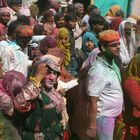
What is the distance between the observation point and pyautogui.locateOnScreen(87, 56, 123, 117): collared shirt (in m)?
6.54

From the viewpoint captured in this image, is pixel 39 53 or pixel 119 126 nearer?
pixel 119 126

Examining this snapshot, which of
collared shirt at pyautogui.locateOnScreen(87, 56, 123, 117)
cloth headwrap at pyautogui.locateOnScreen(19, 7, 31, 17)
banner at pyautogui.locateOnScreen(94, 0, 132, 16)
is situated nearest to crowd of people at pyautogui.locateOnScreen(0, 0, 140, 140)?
collared shirt at pyautogui.locateOnScreen(87, 56, 123, 117)

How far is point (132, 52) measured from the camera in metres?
10.0

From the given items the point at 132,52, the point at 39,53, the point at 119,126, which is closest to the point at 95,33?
the point at 132,52

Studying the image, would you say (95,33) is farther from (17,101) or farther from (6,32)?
(17,101)

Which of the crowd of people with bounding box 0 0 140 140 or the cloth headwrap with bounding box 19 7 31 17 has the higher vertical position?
the crowd of people with bounding box 0 0 140 140

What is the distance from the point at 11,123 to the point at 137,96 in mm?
2007

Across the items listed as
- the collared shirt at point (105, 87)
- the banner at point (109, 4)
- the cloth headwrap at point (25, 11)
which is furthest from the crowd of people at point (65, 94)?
the banner at point (109, 4)

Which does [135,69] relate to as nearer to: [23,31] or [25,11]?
[23,31]

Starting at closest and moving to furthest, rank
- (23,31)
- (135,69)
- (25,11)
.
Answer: (135,69)
(23,31)
(25,11)

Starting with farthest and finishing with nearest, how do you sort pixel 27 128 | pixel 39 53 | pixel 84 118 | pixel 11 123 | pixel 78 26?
pixel 78 26 < pixel 39 53 < pixel 84 118 < pixel 27 128 < pixel 11 123

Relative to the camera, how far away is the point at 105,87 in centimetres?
664

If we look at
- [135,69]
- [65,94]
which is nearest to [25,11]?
[65,94]

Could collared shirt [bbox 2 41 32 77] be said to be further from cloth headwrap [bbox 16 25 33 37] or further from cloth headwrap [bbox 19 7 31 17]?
cloth headwrap [bbox 19 7 31 17]
